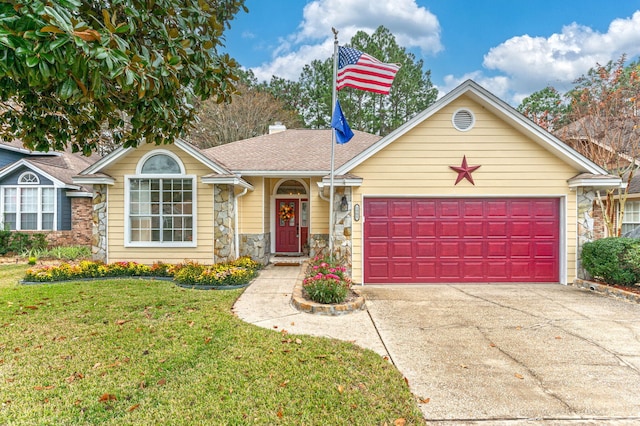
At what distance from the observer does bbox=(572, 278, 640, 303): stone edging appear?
6383 mm

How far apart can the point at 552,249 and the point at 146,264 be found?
10954 mm

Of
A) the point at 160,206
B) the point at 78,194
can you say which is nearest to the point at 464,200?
the point at 160,206

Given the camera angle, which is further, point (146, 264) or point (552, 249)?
point (146, 264)

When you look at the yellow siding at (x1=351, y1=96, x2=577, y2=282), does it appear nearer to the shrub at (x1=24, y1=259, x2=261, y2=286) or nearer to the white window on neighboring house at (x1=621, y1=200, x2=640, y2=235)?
the shrub at (x1=24, y1=259, x2=261, y2=286)

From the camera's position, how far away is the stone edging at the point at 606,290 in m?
6.38

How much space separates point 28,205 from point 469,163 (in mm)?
16401

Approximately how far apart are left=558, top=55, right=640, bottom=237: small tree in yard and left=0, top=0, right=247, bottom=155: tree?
12.3m

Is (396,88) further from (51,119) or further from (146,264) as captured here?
(51,119)

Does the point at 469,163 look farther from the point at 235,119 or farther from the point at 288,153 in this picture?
the point at 235,119

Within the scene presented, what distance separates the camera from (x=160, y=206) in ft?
29.6

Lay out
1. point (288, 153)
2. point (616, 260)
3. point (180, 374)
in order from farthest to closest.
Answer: point (288, 153) < point (616, 260) < point (180, 374)

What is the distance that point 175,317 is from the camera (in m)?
5.26

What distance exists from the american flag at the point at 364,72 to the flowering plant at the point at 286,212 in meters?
5.80

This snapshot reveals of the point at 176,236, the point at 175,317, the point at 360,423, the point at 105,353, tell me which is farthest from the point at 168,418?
the point at 176,236
